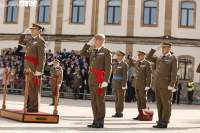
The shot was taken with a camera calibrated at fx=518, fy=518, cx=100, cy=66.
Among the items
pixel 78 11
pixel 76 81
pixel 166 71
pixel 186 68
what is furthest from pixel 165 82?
pixel 78 11

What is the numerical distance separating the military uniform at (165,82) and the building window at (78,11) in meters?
24.6

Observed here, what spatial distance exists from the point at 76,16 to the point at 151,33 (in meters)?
5.62

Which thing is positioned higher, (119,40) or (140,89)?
(119,40)

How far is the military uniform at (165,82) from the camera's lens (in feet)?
41.2

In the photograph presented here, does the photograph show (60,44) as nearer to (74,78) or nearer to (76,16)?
(76,16)

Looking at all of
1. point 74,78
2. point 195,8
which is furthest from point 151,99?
point 195,8

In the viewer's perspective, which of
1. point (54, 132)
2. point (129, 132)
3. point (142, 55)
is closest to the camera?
point (54, 132)

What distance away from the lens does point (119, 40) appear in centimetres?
3569

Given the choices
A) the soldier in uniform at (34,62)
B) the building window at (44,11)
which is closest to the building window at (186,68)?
the building window at (44,11)

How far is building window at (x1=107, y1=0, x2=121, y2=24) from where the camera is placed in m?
36.4

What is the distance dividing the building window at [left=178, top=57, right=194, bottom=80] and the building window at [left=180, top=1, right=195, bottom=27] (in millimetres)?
2421

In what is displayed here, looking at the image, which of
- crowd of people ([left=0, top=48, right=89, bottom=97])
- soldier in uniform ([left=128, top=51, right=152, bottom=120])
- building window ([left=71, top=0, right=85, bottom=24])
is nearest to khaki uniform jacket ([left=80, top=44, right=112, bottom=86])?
soldier in uniform ([left=128, top=51, right=152, bottom=120])

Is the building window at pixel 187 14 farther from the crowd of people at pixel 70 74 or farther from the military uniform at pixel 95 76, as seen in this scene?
the military uniform at pixel 95 76

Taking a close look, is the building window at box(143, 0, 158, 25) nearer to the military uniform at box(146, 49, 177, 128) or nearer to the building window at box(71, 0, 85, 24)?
the building window at box(71, 0, 85, 24)
